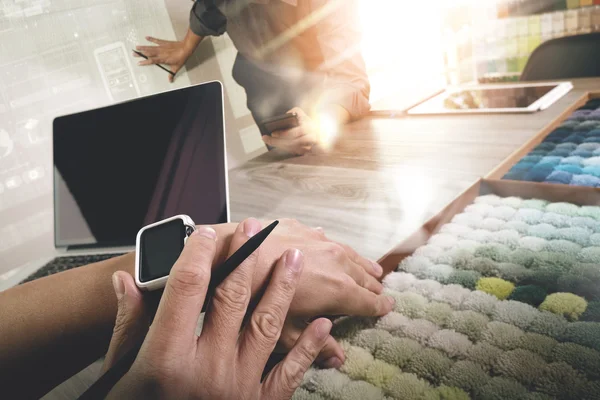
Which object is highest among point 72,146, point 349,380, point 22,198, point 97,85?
point 97,85

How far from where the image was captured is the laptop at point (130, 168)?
878 mm

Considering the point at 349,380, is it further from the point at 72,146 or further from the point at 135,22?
the point at 135,22

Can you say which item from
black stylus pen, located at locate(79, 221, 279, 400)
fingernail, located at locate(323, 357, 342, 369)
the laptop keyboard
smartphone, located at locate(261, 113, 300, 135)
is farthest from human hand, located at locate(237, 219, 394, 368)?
smartphone, located at locate(261, 113, 300, 135)

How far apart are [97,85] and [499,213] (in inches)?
52.3

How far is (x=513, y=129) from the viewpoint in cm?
95

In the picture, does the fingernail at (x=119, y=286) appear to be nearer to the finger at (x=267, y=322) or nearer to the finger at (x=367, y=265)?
the finger at (x=267, y=322)

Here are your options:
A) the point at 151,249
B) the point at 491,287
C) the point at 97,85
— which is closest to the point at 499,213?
the point at 491,287

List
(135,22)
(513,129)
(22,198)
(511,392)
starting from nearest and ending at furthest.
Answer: (511,392) < (513,129) < (22,198) < (135,22)

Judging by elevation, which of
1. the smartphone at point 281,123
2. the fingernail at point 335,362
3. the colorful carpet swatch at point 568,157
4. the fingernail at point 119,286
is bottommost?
the fingernail at point 335,362

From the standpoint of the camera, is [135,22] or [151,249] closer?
[151,249]

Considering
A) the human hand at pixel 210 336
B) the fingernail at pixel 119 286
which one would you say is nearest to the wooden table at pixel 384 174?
the human hand at pixel 210 336

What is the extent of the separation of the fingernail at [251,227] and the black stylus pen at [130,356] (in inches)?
2.4

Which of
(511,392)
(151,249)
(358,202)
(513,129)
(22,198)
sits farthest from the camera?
(22,198)

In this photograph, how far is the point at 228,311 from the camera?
0.38m
